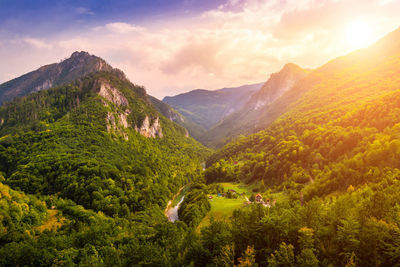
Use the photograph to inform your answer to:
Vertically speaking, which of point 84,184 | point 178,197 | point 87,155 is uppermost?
point 87,155

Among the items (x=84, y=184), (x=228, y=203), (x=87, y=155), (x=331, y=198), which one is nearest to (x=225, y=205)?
(x=228, y=203)

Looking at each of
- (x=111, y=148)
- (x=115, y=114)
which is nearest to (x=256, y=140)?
(x=111, y=148)

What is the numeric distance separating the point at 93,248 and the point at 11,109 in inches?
7989

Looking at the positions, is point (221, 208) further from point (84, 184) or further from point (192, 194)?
point (84, 184)

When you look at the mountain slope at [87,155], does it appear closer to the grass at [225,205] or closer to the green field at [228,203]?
the grass at [225,205]

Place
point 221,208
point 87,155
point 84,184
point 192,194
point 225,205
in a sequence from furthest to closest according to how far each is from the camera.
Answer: point 87,155 < point 192,194 < point 84,184 < point 225,205 < point 221,208


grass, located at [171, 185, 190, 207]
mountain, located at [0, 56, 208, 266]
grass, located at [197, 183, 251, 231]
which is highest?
mountain, located at [0, 56, 208, 266]

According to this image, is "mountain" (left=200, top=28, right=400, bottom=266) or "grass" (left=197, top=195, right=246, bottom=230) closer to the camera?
"mountain" (left=200, top=28, right=400, bottom=266)

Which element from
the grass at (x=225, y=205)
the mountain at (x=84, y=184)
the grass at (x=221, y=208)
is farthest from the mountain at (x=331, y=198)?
the mountain at (x=84, y=184)

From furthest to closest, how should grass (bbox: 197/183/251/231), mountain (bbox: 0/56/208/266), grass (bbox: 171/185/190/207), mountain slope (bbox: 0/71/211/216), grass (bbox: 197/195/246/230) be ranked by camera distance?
grass (bbox: 171/185/190/207) → mountain slope (bbox: 0/71/211/216) → grass (bbox: 197/183/251/231) → grass (bbox: 197/195/246/230) → mountain (bbox: 0/56/208/266)

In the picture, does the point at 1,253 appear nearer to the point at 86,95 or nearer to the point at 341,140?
the point at 341,140

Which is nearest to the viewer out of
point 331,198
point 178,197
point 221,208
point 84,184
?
point 331,198

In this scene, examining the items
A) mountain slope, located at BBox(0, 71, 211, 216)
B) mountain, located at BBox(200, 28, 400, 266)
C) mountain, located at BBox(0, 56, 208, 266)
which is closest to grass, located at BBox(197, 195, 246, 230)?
mountain, located at BBox(0, 56, 208, 266)

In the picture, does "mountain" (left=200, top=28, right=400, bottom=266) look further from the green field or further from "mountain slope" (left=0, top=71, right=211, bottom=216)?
"mountain slope" (left=0, top=71, right=211, bottom=216)
